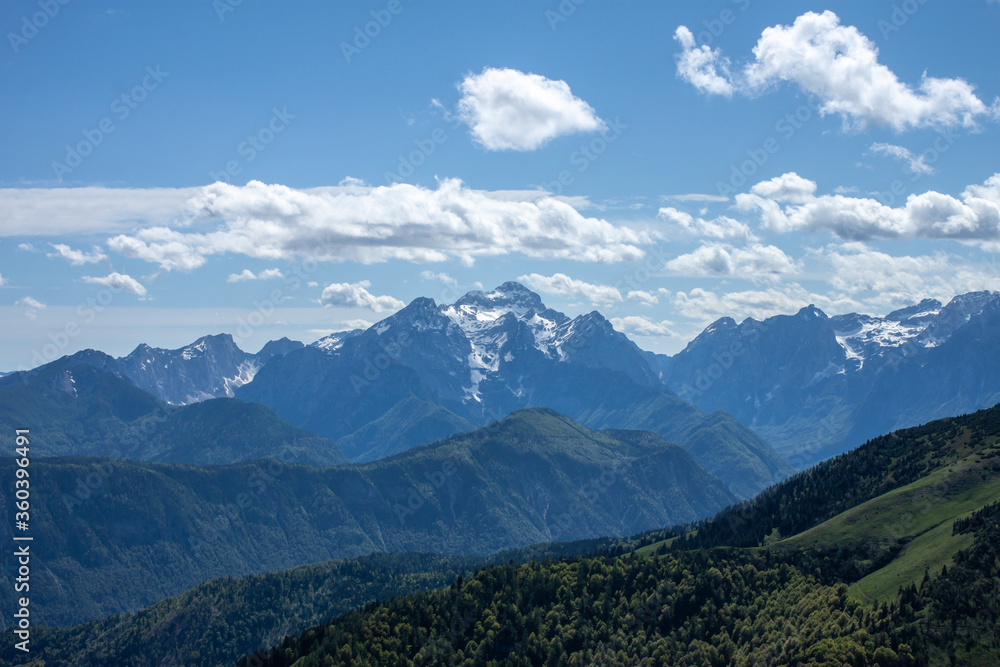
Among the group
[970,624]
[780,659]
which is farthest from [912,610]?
[780,659]

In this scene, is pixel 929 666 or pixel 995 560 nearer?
pixel 929 666

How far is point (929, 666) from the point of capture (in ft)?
573

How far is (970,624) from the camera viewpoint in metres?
180

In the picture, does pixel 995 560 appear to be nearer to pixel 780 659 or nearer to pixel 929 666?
pixel 929 666

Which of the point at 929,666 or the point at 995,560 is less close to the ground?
the point at 995,560

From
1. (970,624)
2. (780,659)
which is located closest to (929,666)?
(970,624)

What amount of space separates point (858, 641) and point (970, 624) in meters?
23.5

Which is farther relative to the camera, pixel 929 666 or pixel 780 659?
pixel 780 659

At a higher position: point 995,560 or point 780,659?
point 995,560

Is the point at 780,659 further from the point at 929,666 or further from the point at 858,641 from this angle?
the point at 929,666

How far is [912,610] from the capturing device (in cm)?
19475

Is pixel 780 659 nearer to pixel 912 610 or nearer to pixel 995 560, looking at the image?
pixel 912 610

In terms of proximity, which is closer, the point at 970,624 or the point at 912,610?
the point at 970,624

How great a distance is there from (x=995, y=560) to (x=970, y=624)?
25675 mm
